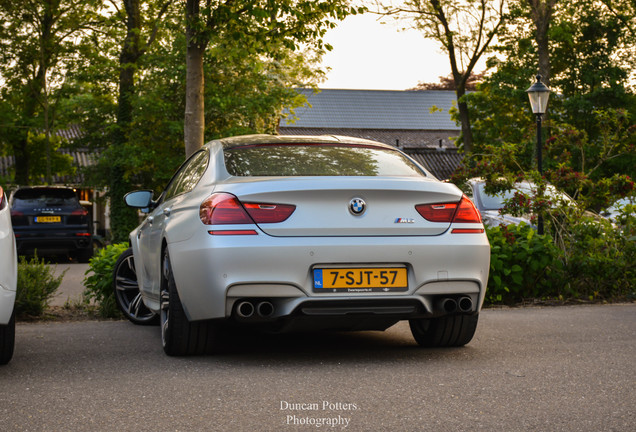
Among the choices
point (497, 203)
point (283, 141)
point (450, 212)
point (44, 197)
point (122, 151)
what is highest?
point (283, 141)

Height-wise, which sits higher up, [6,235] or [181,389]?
[6,235]

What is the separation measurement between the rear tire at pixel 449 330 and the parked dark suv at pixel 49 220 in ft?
55.1

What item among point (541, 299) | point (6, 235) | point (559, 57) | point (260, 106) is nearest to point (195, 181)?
point (6, 235)

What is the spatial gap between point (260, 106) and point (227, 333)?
23.0 meters

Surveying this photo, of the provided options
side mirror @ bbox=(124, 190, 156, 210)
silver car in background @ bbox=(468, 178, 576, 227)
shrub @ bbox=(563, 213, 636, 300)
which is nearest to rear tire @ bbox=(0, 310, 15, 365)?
side mirror @ bbox=(124, 190, 156, 210)

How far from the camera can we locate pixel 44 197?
2277 centimetres

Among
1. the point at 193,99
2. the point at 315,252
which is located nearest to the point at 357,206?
the point at 315,252

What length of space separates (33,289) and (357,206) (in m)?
4.62

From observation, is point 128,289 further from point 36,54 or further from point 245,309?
point 36,54

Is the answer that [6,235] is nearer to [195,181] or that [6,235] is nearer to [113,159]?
[195,181]

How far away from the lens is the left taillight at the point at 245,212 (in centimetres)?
588

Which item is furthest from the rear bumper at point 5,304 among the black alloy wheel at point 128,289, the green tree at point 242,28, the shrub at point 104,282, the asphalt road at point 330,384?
the green tree at point 242,28

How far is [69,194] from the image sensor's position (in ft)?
75.9

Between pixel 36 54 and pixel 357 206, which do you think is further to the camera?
pixel 36 54
